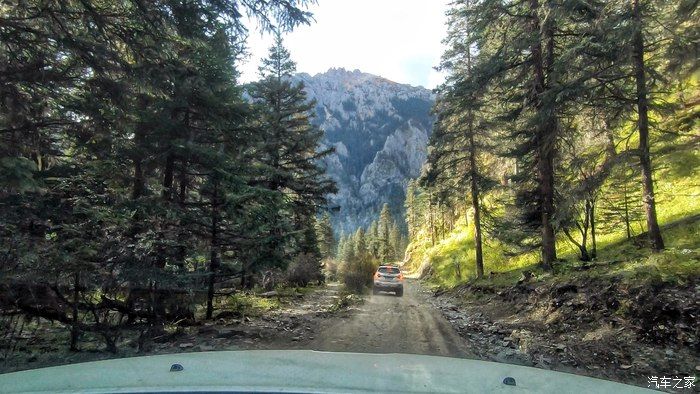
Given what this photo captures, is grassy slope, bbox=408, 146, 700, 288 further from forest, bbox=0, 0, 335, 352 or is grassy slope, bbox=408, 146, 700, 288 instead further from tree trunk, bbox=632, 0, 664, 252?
forest, bbox=0, 0, 335, 352

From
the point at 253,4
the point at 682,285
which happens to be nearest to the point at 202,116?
the point at 253,4

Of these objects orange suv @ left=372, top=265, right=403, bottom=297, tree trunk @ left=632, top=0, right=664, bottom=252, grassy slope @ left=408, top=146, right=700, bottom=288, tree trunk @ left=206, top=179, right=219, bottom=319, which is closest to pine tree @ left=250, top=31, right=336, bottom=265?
orange suv @ left=372, top=265, right=403, bottom=297

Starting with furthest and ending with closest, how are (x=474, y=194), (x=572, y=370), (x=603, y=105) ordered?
(x=474, y=194)
(x=603, y=105)
(x=572, y=370)

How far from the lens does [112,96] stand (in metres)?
7.90

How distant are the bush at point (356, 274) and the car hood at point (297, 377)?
2034 cm

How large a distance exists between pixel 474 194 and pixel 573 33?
1056 cm

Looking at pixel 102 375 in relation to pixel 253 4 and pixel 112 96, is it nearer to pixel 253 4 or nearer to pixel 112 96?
pixel 253 4

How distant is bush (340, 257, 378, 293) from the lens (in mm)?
23453

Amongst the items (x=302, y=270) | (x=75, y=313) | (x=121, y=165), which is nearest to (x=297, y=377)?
(x=75, y=313)

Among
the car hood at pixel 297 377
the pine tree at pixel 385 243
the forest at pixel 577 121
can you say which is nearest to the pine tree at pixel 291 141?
the forest at pixel 577 121

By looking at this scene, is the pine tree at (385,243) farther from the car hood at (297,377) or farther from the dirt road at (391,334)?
the car hood at (297,377)

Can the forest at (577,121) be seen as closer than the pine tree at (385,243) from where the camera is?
Yes

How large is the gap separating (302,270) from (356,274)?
4.17 metres

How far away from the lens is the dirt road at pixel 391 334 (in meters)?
9.21
